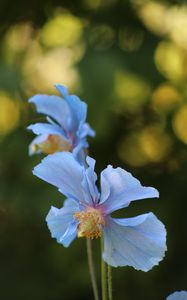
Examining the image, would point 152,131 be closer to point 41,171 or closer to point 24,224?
point 24,224

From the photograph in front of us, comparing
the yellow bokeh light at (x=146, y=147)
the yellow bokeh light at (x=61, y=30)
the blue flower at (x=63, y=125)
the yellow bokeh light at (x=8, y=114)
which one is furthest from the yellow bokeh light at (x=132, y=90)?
the blue flower at (x=63, y=125)

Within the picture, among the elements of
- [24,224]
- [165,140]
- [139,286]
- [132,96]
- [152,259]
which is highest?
[152,259]

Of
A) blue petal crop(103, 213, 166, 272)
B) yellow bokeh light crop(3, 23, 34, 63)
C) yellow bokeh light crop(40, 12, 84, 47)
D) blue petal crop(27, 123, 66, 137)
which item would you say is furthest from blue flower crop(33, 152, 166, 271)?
yellow bokeh light crop(3, 23, 34, 63)

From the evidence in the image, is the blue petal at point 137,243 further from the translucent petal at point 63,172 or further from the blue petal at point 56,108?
the blue petal at point 56,108

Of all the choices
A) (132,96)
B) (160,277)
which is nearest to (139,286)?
(160,277)

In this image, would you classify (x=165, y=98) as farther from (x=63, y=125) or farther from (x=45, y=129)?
(x=45, y=129)

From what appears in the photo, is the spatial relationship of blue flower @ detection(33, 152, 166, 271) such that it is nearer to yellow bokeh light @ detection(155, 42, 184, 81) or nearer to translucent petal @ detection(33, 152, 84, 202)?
translucent petal @ detection(33, 152, 84, 202)
